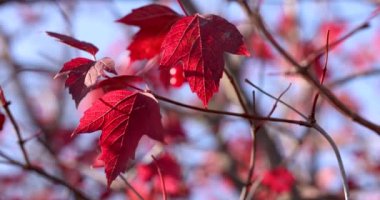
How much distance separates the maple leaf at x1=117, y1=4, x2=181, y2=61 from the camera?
1.17m

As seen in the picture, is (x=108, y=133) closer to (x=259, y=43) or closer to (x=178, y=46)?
(x=178, y=46)

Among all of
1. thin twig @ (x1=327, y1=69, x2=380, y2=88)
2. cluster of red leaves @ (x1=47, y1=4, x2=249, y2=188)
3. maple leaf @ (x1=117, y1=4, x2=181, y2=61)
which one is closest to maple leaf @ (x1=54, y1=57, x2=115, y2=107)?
cluster of red leaves @ (x1=47, y1=4, x2=249, y2=188)

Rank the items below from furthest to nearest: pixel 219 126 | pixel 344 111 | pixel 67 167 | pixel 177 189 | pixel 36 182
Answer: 1. pixel 36 182
2. pixel 219 126
3. pixel 67 167
4. pixel 177 189
5. pixel 344 111

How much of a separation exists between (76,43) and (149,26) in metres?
0.21

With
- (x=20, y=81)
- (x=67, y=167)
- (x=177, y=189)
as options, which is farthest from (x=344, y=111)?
(x=20, y=81)

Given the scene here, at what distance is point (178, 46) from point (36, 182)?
2.54m

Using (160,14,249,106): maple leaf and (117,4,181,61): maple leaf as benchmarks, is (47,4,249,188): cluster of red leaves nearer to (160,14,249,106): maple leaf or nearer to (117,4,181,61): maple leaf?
(160,14,249,106): maple leaf

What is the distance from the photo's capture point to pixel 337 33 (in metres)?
3.40

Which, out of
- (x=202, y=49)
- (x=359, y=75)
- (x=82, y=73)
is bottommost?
(x=82, y=73)

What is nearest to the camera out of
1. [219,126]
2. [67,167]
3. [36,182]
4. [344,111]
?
[344,111]

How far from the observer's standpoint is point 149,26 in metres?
1.20

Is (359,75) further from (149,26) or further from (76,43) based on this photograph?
(76,43)

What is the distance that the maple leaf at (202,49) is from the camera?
937mm

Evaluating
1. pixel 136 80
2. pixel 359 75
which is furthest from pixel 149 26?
pixel 359 75
